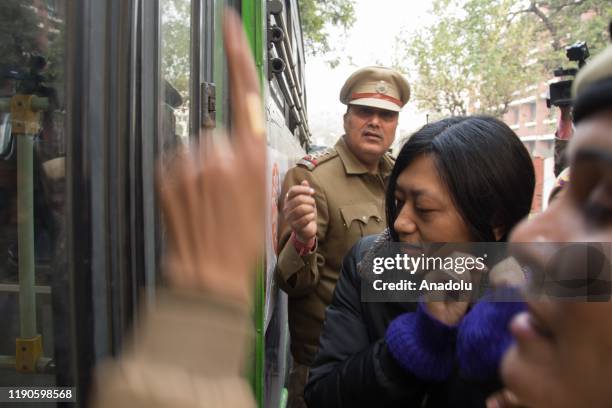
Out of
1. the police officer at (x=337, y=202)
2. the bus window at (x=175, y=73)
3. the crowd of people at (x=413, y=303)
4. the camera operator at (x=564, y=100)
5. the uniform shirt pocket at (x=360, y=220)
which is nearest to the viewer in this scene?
the crowd of people at (x=413, y=303)

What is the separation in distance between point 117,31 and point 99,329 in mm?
509

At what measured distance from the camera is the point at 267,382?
6.77ft

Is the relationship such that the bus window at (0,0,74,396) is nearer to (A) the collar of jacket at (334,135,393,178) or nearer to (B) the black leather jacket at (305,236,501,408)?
(B) the black leather jacket at (305,236,501,408)

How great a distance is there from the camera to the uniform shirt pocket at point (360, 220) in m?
2.35

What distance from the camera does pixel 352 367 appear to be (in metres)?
1.30

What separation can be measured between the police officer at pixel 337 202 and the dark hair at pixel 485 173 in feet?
2.64

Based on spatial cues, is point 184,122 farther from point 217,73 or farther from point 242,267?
point 242,267

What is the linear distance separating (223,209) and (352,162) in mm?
2020

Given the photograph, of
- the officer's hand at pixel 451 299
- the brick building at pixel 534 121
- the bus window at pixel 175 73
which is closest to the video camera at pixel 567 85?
the officer's hand at pixel 451 299

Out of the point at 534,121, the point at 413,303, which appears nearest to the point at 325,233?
the point at 413,303

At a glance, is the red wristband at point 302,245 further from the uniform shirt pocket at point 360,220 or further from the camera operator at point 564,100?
the camera operator at point 564,100

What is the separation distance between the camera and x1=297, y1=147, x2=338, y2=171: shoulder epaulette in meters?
2.51

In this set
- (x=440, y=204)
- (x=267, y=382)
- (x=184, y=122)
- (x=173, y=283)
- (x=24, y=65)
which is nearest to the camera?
(x=173, y=283)

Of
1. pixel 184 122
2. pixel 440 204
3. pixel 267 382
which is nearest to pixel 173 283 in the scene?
→ pixel 184 122
